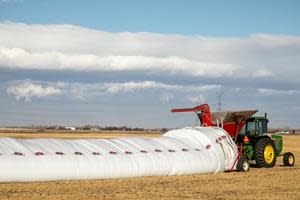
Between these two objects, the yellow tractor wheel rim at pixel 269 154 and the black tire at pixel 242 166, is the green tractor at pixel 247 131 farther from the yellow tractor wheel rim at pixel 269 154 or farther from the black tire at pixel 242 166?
the black tire at pixel 242 166

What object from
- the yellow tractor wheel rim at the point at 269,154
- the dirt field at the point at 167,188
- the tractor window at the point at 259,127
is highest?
the tractor window at the point at 259,127

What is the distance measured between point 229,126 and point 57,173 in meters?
10.4

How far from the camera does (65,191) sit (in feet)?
50.3

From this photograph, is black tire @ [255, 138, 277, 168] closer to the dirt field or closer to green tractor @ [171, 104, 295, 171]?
green tractor @ [171, 104, 295, 171]

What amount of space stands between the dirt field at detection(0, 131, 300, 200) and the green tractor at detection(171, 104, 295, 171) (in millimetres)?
4451

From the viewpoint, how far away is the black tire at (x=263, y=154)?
24.9 m

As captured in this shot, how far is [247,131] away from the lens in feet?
84.9

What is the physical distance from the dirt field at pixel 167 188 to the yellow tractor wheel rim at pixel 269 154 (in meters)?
4.49

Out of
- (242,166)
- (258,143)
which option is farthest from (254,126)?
(242,166)

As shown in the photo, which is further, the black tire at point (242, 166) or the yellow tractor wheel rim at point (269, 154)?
the yellow tractor wheel rim at point (269, 154)

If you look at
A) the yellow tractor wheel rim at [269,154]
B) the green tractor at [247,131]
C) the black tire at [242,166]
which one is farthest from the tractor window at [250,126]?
the black tire at [242,166]

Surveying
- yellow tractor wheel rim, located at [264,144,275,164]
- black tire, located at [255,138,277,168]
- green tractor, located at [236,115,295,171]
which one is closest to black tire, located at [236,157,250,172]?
green tractor, located at [236,115,295,171]

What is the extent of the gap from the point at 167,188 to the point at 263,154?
9.41m

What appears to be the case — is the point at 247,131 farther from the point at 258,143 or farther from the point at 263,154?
the point at 263,154
